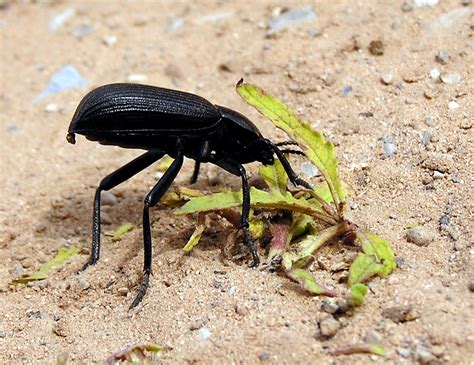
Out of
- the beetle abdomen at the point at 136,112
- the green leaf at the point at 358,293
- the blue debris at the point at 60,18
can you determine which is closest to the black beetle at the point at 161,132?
the beetle abdomen at the point at 136,112

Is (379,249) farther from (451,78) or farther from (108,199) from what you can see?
(108,199)

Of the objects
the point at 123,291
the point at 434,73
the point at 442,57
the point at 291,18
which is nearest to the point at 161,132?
the point at 123,291

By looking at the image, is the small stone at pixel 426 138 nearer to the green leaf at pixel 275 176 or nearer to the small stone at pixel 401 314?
the green leaf at pixel 275 176

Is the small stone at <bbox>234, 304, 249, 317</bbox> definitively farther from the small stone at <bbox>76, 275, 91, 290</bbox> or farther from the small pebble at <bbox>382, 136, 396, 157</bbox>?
the small pebble at <bbox>382, 136, 396, 157</bbox>

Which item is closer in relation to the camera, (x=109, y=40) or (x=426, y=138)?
(x=426, y=138)

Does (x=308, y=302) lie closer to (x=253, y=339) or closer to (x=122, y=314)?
(x=253, y=339)
